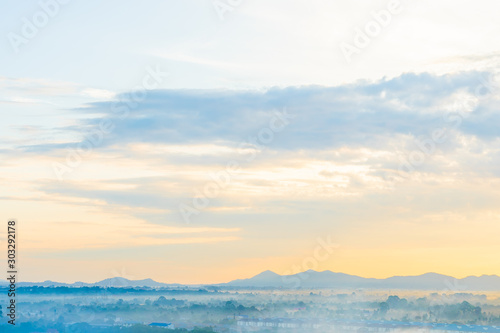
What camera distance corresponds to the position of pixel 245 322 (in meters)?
91.4

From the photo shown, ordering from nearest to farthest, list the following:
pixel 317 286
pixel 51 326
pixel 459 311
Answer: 1. pixel 51 326
2. pixel 459 311
3. pixel 317 286

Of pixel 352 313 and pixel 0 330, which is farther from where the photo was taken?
pixel 352 313

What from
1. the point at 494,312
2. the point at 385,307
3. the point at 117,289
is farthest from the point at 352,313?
the point at 117,289

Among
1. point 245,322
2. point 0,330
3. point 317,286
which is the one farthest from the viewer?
point 317,286

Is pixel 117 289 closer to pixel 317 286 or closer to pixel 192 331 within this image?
pixel 317 286

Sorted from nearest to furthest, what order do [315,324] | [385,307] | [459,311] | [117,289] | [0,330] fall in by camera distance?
[0,330] → [315,324] → [459,311] → [385,307] → [117,289]

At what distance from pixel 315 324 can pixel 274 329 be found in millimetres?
6656

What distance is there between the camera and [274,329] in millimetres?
79500

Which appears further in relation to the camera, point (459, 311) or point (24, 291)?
point (24, 291)

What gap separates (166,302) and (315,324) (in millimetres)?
62040

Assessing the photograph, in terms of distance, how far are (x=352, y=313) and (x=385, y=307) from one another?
10.8m

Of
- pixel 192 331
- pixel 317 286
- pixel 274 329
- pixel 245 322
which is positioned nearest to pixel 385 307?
pixel 245 322

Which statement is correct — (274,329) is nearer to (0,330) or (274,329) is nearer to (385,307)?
(0,330)

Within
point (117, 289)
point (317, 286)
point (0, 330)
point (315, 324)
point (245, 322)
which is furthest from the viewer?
point (317, 286)
